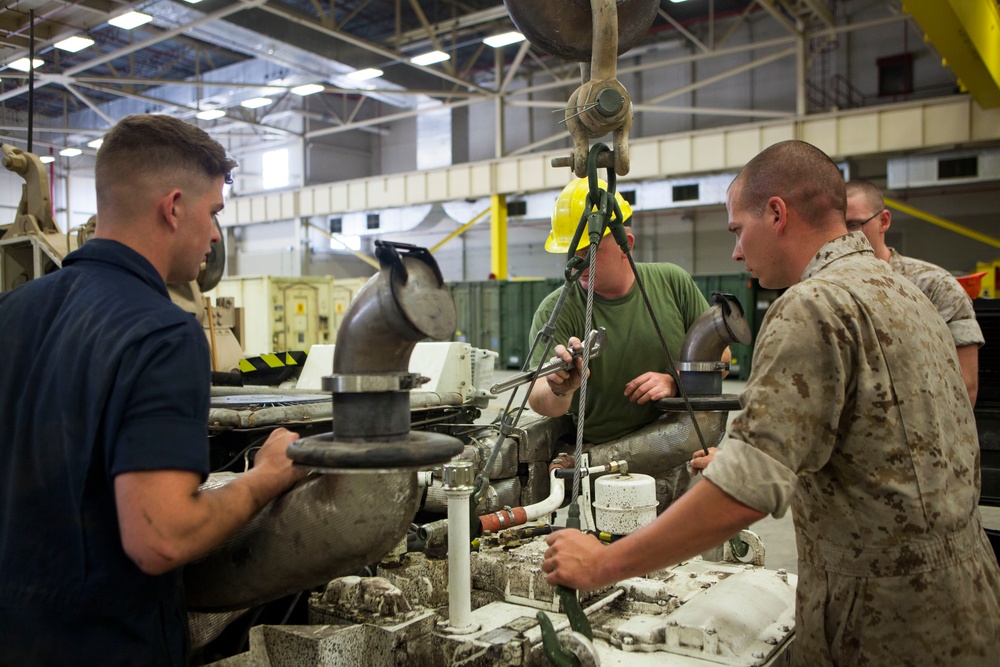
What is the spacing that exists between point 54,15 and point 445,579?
1223 cm

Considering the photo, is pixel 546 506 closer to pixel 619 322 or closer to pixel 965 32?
pixel 619 322

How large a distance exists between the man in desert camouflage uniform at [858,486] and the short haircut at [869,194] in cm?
220

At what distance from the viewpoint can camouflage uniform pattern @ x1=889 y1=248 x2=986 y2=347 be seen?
3396 millimetres

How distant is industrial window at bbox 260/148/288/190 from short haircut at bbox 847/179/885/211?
19392 millimetres

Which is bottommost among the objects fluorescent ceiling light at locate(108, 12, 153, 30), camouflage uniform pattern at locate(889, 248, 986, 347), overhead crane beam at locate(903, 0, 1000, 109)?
camouflage uniform pattern at locate(889, 248, 986, 347)

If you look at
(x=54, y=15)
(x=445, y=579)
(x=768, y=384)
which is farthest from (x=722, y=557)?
(x=54, y=15)

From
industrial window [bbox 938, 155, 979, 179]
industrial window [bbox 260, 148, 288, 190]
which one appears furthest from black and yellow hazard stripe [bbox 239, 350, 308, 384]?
industrial window [bbox 260, 148, 288, 190]

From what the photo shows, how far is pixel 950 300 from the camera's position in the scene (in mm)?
3475

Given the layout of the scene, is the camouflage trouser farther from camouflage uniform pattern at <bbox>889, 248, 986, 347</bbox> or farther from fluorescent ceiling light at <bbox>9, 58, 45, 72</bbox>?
fluorescent ceiling light at <bbox>9, 58, 45, 72</bbox>

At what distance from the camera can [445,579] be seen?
2.33m

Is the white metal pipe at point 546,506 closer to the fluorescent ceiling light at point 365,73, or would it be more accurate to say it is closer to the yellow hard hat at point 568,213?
the yellow hard hat at point 568,213

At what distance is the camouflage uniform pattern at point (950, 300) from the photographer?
3.40 meters

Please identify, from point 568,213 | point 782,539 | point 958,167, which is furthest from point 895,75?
point 568,213

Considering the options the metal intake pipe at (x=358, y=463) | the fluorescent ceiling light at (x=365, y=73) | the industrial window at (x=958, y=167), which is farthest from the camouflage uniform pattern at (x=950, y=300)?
the fluorescent ceiling light at (x=365, y=73)
